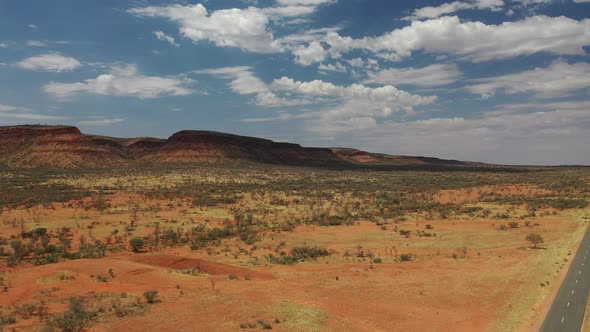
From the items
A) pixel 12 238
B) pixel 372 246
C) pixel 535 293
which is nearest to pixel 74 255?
pixel 12 238

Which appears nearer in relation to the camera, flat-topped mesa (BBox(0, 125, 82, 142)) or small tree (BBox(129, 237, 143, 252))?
small tree (BBox(129, 237, 143, 252))

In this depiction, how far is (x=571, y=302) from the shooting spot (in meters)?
15.0

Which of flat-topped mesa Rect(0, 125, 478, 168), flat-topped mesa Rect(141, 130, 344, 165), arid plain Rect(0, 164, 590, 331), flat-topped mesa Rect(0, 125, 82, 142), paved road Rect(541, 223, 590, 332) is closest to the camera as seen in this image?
paved road Rect(541, 223, 590, 332)

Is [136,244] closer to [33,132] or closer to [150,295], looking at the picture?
[150,295]

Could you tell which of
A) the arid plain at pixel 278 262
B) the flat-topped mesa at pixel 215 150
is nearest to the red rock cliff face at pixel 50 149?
the flat-topped mesa at pixel 215 150

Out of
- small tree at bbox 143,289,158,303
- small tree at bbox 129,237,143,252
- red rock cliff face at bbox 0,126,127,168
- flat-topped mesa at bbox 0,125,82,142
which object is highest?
flat-topped mesa at bbox 0,125,82,142

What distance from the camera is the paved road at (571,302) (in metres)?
13.0

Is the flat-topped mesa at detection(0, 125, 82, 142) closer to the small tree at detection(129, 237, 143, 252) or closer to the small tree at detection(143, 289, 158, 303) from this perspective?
the small tree at detection(129, 237, 143, 252)

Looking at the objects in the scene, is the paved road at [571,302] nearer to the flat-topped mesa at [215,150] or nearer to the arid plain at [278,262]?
the arid plain at [278,262]

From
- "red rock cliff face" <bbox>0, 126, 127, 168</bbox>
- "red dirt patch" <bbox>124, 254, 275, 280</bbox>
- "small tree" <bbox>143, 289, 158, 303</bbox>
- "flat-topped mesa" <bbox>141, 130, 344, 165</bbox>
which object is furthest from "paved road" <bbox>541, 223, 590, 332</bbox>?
"flat-topped mesa" <bbox>141, 130, 344, 165</bbox>

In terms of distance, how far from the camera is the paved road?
42.7 feet

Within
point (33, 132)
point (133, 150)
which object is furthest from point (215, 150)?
point (33, 132)

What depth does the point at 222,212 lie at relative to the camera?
38.5 m

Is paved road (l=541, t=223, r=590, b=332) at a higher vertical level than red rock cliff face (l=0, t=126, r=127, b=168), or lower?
lower
